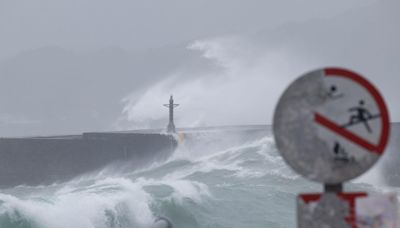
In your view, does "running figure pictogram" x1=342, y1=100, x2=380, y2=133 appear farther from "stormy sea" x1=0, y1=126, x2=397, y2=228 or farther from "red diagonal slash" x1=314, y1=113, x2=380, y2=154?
"stormy sea" x1=0, y1=126, x2=397, y2=228

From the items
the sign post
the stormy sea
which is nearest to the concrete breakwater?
the stormy sea

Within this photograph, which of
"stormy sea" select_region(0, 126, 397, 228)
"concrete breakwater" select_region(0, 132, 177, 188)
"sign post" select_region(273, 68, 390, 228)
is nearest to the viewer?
"sign post" select_region(273, 68, 390, 228)

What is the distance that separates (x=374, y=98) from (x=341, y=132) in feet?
0.48

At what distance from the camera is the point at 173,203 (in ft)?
51.7

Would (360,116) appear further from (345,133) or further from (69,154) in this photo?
(69,154)

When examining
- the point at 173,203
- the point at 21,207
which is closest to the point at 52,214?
the point at 21,207

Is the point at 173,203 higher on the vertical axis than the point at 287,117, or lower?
lower

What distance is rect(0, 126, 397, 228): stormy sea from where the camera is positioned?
13711mm

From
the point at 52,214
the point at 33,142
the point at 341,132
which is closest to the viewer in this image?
the point at 341,132

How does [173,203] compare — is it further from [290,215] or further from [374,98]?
[374,98]

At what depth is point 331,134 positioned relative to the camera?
2.26 meters

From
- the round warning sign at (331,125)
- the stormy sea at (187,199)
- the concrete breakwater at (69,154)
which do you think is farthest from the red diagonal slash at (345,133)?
the concrete breakwater at (69,154)

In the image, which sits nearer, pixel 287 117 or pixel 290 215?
pixel 287 117

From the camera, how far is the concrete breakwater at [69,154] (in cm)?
2675
